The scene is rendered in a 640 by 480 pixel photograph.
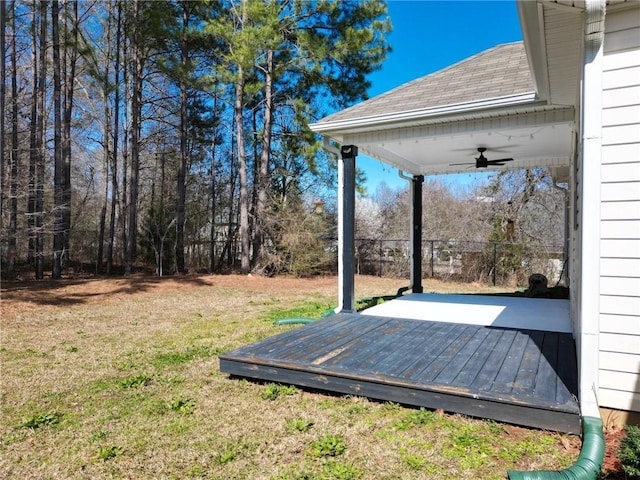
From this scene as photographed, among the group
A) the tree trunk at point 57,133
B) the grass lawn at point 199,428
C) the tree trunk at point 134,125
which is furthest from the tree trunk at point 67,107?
the grass lawn at point 199,428

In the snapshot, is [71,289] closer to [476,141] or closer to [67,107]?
[67,107]

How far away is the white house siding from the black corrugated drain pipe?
48 centimetres

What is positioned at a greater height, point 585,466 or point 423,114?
point 423,114

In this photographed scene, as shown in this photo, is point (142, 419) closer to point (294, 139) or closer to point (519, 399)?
point (519, 399)

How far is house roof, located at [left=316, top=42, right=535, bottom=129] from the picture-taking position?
4.51 m

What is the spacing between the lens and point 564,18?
99.0 inches

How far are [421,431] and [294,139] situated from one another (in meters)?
11.3

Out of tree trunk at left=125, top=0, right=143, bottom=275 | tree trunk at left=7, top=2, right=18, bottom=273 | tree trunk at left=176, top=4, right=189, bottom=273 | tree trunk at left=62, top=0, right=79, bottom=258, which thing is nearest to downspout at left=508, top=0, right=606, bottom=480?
tree trunk at left=7, top=2, right=18, bottom=273

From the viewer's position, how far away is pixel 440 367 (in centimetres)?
323

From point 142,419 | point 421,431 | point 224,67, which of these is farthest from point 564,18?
point 224,67

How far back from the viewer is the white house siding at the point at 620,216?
8.10ft

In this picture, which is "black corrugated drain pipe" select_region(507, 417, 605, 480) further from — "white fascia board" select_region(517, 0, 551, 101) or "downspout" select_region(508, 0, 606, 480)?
"white fascia board" select_region(517, 0, 551, 101)

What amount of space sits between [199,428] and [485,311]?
4349 millimetres

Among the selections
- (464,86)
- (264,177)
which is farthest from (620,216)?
(264,177)
